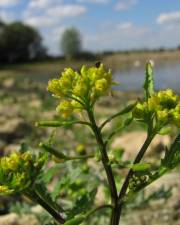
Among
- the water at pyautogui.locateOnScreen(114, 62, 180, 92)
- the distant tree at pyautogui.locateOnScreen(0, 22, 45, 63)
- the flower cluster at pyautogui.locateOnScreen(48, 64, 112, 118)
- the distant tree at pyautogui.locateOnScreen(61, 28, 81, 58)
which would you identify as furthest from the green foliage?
the distant tree at pyautogui.locateOnScreen(61, 28, 81, 58)

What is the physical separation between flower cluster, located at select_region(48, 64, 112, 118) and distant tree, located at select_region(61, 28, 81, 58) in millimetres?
77553

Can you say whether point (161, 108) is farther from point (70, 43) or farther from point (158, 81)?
point (70, 43)

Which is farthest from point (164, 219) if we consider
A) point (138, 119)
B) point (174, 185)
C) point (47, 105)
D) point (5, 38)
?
point (5, 38)

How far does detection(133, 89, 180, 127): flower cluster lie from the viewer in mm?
1812

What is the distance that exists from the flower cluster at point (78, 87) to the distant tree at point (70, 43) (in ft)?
254

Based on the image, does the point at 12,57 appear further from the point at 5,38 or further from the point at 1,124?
the point at 1,124

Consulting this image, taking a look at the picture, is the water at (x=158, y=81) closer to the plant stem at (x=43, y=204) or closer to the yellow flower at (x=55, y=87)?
the plant stem at (x=43, y=204)

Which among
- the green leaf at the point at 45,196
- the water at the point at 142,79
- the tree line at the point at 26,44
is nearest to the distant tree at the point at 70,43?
the tree line at the point at 26,44

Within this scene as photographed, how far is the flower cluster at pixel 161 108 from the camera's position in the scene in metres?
1.81

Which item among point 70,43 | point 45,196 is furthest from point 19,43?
point 45,196

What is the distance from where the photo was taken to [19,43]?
7050cm

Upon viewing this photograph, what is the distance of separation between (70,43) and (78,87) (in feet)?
260

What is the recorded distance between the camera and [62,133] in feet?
31.3

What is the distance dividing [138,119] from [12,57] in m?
69.5
